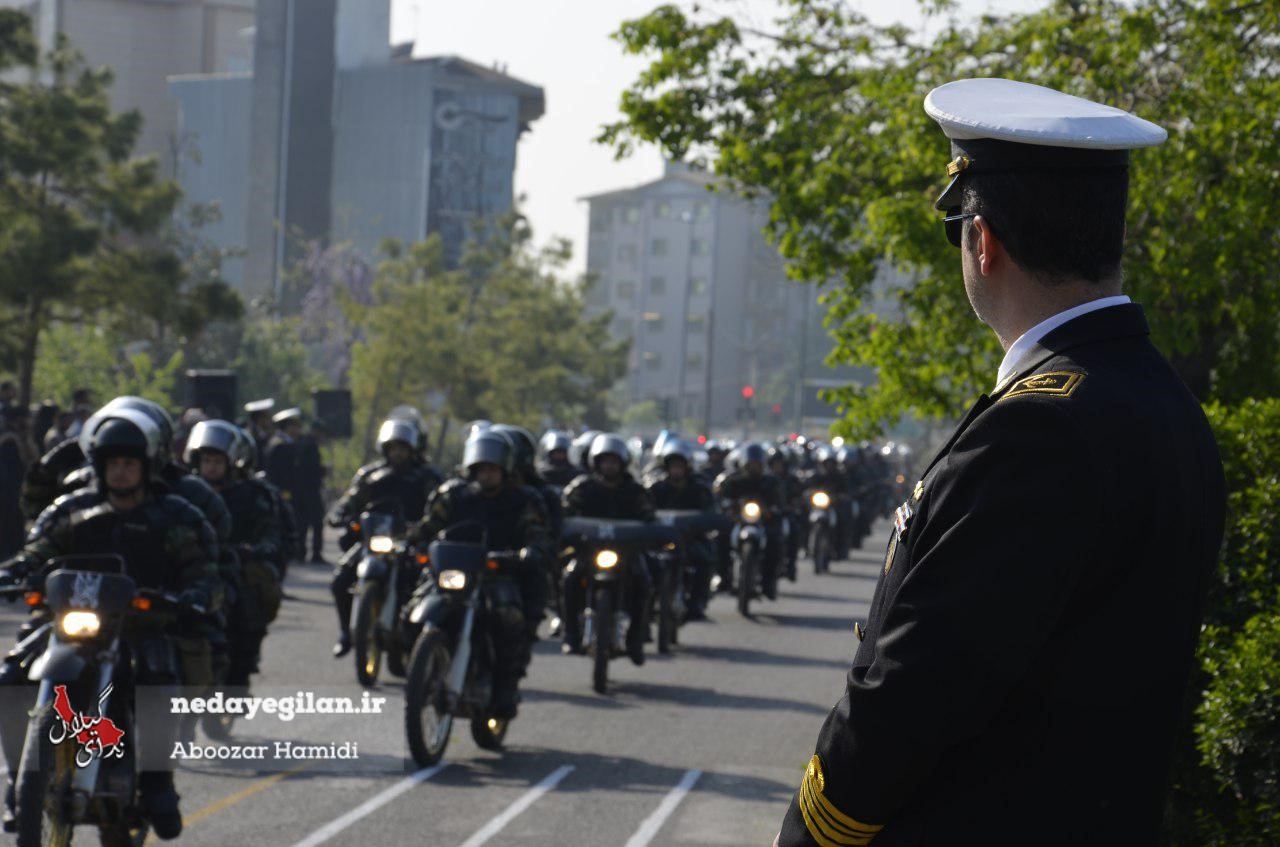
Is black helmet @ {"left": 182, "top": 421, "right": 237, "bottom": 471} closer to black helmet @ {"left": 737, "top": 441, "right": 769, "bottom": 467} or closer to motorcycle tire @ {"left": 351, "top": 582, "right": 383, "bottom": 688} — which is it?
motorcycle tire @ {"left": 351, "top": 582, "right": 383, "bottom": 688}

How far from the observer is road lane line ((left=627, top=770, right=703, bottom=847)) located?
9273mm

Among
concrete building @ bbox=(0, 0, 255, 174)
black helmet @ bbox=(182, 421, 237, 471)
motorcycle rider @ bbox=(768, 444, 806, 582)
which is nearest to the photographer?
black helmet @ bbox=(182, 421, 237, 471)

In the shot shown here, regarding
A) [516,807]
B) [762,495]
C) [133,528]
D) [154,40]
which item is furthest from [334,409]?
[154,40]

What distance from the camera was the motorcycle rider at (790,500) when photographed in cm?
2642

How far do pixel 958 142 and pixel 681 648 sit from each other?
16.3m

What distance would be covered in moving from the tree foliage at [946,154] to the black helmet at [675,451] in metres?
3.90

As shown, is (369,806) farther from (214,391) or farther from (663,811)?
(214,391)

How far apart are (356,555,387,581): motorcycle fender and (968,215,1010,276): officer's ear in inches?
454

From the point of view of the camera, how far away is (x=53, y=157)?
31688 millimetres

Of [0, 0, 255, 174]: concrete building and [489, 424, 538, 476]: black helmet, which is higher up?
[0, 0, 255, 174]: concrete building

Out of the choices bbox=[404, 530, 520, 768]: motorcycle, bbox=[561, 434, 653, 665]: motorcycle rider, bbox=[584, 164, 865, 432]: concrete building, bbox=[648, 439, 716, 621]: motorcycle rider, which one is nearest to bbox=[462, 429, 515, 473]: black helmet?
bbox=[404, 530, 520, 768]: motorcycle

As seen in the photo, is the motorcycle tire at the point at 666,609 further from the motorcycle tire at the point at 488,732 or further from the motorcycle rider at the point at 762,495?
the motorcycle tire at the point at 488,732

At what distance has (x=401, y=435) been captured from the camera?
612 inches

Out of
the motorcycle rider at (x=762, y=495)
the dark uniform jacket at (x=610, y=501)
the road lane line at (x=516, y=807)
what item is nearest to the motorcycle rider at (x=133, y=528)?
the road lane line at (x=516, y=807)
